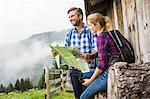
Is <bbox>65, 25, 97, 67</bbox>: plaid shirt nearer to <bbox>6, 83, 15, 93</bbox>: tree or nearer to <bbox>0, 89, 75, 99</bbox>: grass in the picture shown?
<bbox>0, 89, 75, 99</bbox>: grass

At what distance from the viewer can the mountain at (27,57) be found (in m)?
11.3

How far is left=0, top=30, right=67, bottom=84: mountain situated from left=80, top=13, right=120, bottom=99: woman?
729 cm

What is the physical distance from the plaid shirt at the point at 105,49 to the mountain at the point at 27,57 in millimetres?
7475

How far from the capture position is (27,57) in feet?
41.1

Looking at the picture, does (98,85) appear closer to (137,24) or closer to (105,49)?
(105,49)

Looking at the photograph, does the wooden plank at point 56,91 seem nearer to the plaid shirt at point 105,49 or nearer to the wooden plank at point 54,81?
the wooden plank at point 54,81

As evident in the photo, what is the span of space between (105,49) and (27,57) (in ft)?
30.7

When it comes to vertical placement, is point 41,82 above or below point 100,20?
below

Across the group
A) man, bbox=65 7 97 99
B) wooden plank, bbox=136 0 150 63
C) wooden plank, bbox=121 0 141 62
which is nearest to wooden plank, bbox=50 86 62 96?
man, bbox=65 7 97 99

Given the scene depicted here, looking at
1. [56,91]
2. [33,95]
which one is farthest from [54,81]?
[33,95]

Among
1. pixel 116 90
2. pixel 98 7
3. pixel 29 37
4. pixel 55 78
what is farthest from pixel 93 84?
pixel 29 37

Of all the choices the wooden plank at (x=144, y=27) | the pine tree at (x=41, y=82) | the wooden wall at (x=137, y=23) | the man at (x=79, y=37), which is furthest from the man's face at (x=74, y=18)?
the pine tree at (x=41, y=82)

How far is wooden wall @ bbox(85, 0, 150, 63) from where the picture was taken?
126 inches

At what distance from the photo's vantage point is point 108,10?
5559 mm
